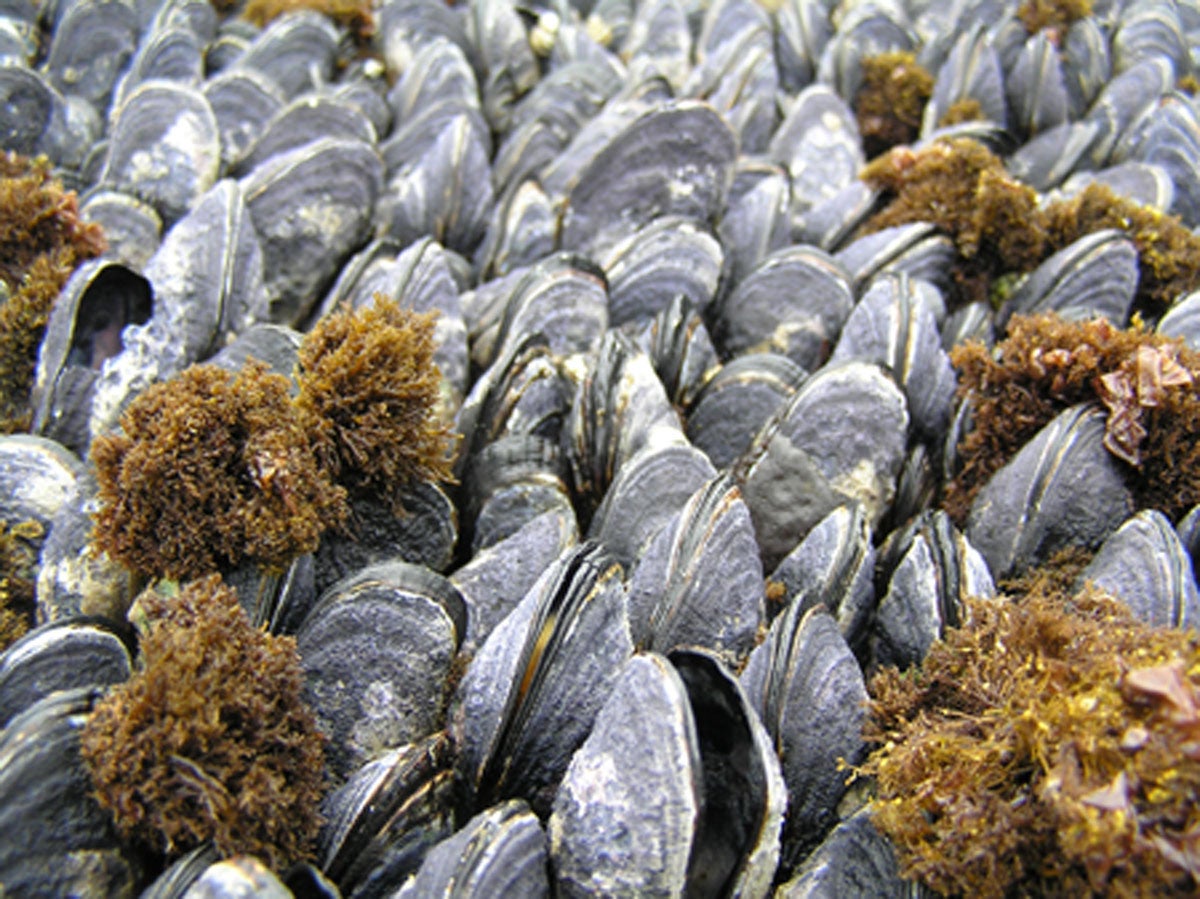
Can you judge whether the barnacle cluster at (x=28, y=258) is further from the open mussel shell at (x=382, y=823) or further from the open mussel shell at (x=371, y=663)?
the open mussel shell at (x=382, y=823)

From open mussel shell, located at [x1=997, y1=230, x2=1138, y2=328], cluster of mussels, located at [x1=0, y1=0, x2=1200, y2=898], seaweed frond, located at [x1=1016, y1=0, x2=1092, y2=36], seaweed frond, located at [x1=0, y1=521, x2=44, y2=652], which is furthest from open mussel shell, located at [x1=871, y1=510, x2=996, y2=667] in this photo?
seaweed frond, located at [x1=1016, y1=0, x2=1092, y2=36]

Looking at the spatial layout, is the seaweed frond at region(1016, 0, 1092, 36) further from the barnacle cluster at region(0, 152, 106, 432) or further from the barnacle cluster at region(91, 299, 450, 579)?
the barnacle cluster at region(0, 152, 106, 432)

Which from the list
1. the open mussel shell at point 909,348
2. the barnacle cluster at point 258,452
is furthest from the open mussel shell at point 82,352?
the open mussel shell at point 909,348

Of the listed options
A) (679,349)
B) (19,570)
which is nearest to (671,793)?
(679,349)

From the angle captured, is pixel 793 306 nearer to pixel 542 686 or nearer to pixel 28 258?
pixel 542 686

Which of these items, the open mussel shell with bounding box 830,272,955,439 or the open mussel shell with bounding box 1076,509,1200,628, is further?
the open mussel shell with bounding box 830,272,955,439

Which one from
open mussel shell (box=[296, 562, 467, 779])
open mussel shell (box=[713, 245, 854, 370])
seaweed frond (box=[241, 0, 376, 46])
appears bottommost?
open mussel shell (box=[296, 562, 467, 779])

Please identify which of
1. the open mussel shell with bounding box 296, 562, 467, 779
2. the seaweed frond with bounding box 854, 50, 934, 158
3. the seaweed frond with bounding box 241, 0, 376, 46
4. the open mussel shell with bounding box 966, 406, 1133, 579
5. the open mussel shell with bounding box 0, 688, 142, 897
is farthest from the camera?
the seaweed frond with bounding box 241, 0, 376, 46

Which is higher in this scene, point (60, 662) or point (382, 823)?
point (60, 662)
